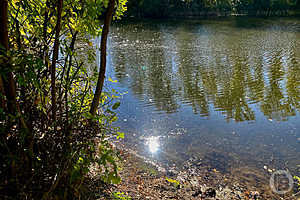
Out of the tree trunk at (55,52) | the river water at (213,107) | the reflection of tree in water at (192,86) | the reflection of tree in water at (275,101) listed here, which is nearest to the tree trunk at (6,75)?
the tree trunk at (55,52)

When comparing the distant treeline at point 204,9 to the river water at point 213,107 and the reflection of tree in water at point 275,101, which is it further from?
the reflection of tree in water at point 275,101

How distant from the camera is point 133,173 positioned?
5512 millimetres

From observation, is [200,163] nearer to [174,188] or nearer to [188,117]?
[174,188]

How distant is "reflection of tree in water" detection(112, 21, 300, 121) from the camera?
984cm

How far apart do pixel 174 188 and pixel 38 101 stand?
3.30 meters

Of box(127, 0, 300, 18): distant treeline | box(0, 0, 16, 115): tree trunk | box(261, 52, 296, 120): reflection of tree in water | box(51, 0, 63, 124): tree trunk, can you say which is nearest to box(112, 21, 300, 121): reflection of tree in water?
box(261, 52, 296, 120): reflection of tree in water

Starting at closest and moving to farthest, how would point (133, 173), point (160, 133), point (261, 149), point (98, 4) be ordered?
point (98, 4) → point (133, 173) → point (261, 149) → point (160, 133)

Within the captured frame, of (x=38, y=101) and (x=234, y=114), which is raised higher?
(x=38, y=101)

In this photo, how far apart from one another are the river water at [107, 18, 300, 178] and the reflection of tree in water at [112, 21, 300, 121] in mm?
34

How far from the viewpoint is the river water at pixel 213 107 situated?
22.2 feet

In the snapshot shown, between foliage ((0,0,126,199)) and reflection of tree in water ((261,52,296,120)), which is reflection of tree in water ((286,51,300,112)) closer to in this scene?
reflection of tree in water ((261,52,296,120))

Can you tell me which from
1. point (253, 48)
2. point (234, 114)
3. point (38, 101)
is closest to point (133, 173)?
point (38, 101)

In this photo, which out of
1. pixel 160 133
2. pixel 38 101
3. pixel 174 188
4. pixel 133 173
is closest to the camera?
pixel 38 101

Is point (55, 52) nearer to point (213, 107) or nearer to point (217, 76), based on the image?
point (213, 107)
